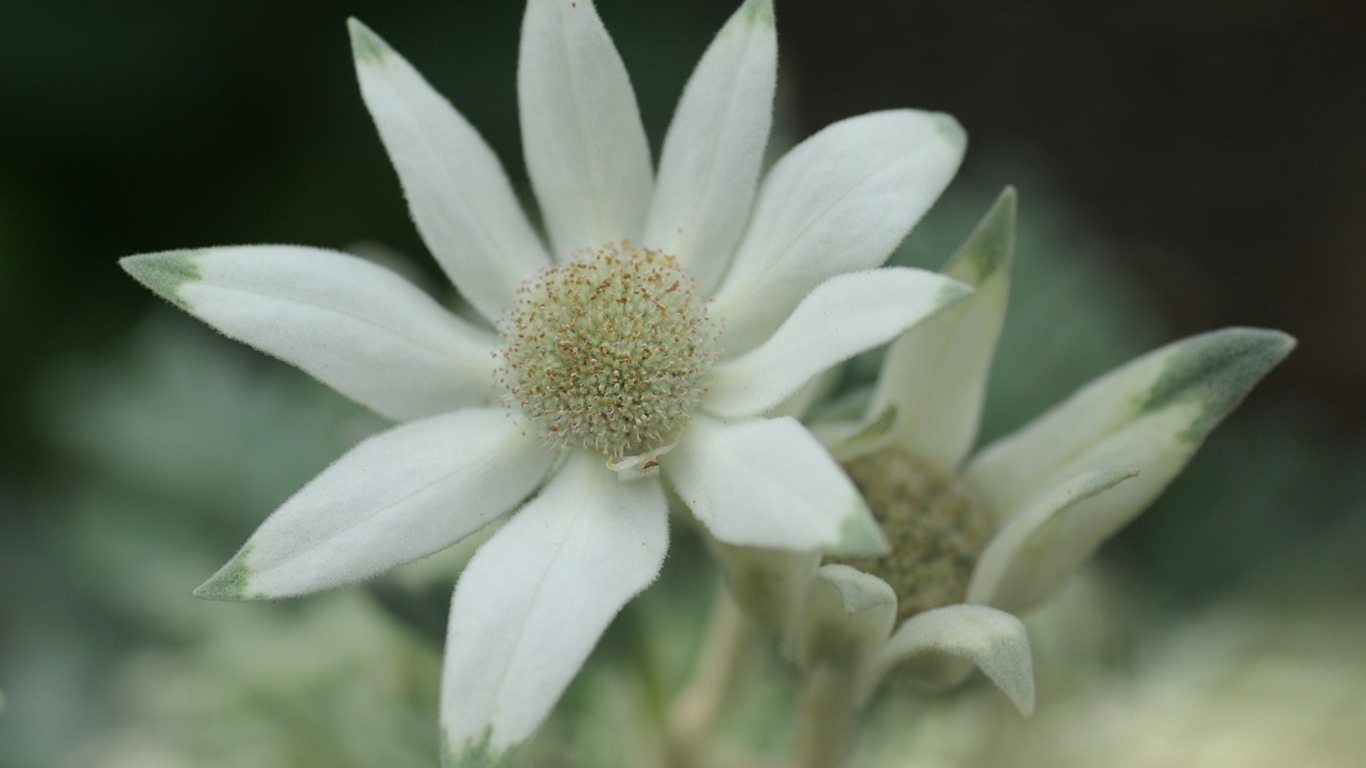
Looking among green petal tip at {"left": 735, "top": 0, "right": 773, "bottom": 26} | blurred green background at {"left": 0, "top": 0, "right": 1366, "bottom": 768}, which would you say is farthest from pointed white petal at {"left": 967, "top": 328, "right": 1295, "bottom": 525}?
blurred green background at {"left": 0, "top": 0, "right": 1366, "bottom": 768}

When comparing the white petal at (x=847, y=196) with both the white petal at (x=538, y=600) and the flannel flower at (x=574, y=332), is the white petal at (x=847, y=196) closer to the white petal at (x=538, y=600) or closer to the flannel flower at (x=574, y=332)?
the flannel flower at (x=574, y=332)

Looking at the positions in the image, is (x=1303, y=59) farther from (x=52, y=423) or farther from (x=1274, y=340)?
(x=52, y=423)

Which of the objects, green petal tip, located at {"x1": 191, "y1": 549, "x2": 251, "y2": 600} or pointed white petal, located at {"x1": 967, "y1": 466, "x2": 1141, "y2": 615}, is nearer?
green petal tip, located at {"x1": 191, "y1": 549, "x2": 251, "y2": 600}

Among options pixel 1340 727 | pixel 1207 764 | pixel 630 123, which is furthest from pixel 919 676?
pixel 1340 727

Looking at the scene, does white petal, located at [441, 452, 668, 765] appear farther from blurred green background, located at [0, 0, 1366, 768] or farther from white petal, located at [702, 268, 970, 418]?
blurred green background, located at [0, 0, 1366, 768]

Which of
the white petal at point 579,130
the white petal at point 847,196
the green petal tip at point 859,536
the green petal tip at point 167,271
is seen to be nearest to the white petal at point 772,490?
the green petal tip at point 859,536
